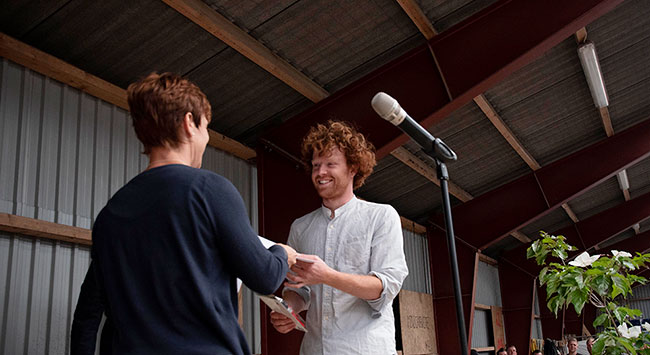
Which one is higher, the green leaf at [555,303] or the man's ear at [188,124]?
the man's ear at [188,124]

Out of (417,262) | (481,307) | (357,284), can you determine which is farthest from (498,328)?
(357,284)

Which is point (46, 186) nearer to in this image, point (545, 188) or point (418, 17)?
point (418, 17)

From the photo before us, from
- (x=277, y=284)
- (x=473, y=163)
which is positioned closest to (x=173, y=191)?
(x=277, y=284)

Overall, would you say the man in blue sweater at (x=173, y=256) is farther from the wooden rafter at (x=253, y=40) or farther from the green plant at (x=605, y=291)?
the wooden rafter at (x=253, y=40)

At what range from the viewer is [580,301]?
3154 mm

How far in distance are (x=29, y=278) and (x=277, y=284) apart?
3.46 m

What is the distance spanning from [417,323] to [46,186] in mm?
7617

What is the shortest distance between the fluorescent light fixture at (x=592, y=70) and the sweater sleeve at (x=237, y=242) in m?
6.90

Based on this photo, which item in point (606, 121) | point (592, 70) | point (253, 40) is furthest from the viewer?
point (606, 121)

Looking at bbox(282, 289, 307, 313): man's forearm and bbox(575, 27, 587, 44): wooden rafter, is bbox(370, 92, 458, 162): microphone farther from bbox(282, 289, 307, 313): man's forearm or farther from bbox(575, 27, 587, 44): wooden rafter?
bbox(575, 27, 587, 44): wooden rafter

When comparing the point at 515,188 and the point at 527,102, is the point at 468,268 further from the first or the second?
the point at 527,102

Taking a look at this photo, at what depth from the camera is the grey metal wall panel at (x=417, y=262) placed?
11.1 meters

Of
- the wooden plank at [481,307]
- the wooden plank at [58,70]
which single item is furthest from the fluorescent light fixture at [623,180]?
the wooden plank at [58,70]

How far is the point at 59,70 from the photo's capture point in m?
4.59
